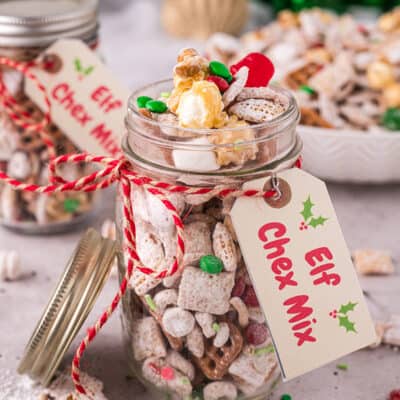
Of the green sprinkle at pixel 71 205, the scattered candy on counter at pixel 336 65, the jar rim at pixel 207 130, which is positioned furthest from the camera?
the scattered candy on counter at pixel 336 65

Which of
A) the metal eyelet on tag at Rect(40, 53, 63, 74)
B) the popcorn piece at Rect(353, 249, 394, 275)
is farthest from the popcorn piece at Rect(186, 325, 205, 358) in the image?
the metal eyelet on tag at Rect(40, 53, 63, 74)

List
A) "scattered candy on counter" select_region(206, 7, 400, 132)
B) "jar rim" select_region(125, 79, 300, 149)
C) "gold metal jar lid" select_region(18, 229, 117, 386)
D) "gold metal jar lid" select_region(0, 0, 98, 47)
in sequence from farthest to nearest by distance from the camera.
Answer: "scattered candy on counter" select_region(206, 7, 400, 132)
"gold metal jar lid" select_region(0, 0, 98, 47)
"gold metal jar lid" select_region(18, 229, 117, 386)
"jar rim" select_region(125, 79, 300, 149)

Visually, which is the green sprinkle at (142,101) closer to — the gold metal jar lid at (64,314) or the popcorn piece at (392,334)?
the gold metal jar lid at (64,314)

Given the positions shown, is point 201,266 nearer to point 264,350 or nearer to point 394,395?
point 264,350

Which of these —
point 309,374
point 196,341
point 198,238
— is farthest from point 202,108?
point 309,374

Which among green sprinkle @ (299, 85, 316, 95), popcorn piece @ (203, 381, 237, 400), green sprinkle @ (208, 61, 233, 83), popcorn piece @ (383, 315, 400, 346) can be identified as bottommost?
popcorn piece @ (383, 315, 400, 346)

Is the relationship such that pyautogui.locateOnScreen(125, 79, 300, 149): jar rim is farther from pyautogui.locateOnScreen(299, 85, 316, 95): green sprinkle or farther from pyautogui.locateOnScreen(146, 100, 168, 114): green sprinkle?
pyautogui.locateOnScreen(299, 85, 316, 95): green sprinkle

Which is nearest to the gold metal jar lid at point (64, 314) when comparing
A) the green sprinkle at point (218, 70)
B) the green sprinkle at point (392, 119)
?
the green sprinkle at point (218, 70)
